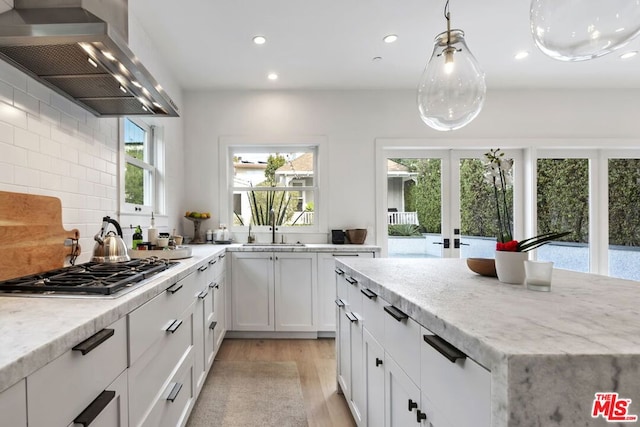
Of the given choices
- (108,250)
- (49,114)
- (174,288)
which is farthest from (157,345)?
(49,114)

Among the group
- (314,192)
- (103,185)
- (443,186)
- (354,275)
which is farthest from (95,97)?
(443,186)

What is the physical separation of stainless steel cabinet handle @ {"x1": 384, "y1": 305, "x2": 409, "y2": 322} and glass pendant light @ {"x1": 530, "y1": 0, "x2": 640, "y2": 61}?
119cm

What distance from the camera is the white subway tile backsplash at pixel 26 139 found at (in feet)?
4.71

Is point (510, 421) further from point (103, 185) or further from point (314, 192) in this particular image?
point (314, 192)

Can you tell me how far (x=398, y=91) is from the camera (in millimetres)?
3875

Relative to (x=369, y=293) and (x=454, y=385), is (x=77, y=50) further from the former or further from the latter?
(x=454, y=385)

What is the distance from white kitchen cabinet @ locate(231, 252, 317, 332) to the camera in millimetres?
3207

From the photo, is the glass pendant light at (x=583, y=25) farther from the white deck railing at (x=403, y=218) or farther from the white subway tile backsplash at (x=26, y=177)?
the white deck railing at (x=403, y=218)

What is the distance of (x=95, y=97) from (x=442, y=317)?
2092mm

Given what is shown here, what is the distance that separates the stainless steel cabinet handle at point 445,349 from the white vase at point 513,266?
634mm

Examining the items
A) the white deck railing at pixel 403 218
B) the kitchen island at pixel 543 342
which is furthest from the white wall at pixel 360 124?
the kitchen island at pixel 543 342

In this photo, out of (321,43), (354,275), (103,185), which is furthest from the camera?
(321,43)

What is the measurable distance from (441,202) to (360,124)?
143cm

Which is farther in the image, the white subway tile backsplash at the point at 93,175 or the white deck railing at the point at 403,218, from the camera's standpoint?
the white deck railing at the point at 403,218
